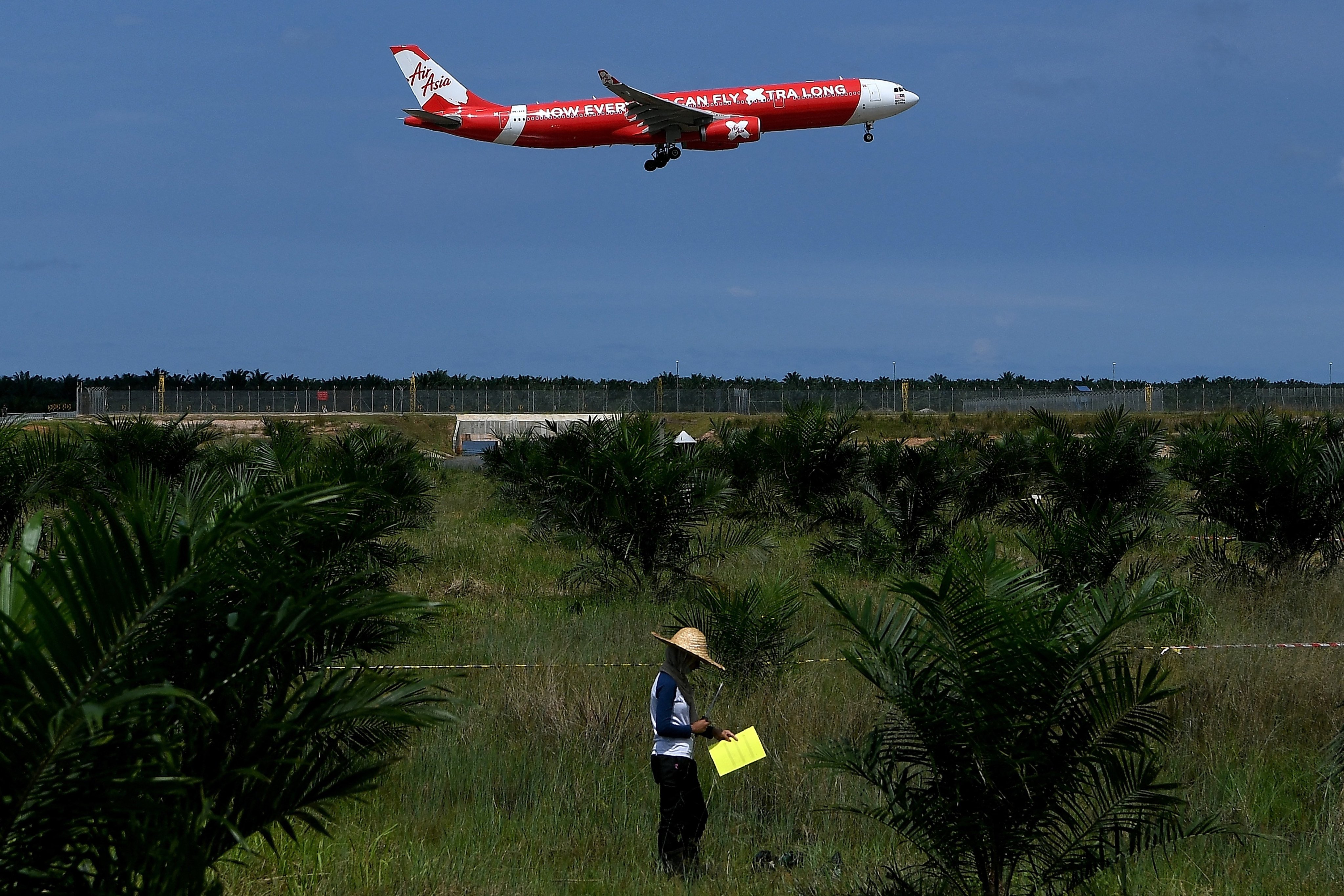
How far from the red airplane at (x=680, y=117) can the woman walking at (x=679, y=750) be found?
95.4 ft

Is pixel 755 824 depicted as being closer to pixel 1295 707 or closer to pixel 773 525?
pixel 1295 707

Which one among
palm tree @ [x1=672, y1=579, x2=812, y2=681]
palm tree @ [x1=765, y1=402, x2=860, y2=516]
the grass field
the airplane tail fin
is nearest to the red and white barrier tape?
the grass field

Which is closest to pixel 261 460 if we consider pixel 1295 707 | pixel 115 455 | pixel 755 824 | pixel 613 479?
pixel 613 479

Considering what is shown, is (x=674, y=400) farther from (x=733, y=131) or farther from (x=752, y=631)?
(x=752, y=631)

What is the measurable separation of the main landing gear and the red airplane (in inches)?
0.7

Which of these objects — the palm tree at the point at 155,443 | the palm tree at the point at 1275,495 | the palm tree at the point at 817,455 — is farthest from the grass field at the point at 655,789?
the palm tree at the point at 155,443

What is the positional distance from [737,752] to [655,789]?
1550mm

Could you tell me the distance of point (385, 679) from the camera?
7.84ft

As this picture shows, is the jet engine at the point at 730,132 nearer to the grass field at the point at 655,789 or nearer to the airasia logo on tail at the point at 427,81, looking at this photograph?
the airasia logo on tail at the point at 427,81

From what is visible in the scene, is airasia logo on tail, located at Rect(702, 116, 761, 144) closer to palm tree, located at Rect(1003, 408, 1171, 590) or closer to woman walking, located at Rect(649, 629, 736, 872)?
palm tree, located at Rect(1003, 408, 1171, 590)

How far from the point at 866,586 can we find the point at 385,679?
1107 cm

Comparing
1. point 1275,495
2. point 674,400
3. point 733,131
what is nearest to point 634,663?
point 1275,495

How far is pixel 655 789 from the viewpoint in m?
6.20

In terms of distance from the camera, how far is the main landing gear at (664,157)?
34562 mm
